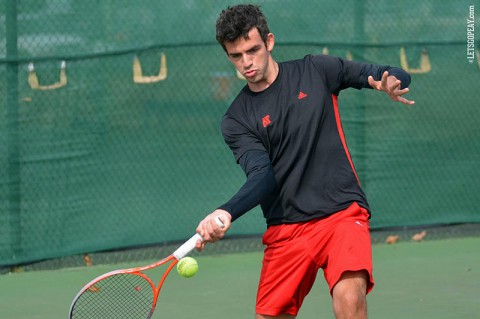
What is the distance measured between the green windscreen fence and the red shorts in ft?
10.0

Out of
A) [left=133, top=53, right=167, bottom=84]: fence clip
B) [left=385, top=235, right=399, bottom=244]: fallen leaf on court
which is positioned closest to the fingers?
[left=133, top=53, right=167, bottom=84]: fence clip

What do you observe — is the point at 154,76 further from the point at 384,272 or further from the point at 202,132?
the point at 384,272

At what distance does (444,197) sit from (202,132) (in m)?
2.03

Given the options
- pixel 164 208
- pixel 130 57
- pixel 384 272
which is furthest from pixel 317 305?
pixel 130 57

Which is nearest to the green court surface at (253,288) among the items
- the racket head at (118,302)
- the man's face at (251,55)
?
the racket head at (118,302)

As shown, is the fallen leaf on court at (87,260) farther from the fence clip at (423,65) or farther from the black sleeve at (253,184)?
the black sleeve at (253,184)

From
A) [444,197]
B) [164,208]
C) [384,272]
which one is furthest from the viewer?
[444,197]

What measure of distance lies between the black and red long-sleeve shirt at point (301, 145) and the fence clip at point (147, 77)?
2.99 meters

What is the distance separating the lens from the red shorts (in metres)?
4.50

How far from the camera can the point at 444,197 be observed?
8438 mm

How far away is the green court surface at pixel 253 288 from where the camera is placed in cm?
627

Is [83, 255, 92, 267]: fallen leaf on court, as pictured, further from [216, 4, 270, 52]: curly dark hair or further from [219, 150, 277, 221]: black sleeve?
[216, 4, 270, 52]: curly dark hair

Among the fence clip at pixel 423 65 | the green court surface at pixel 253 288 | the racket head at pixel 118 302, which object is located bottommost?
the green court surface at pixel 253 288

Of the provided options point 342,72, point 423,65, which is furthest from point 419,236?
point 342,72
